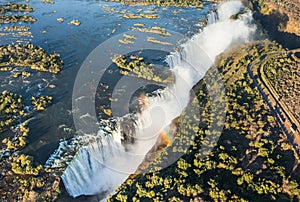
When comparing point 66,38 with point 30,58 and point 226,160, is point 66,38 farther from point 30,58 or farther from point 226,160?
point 226,160

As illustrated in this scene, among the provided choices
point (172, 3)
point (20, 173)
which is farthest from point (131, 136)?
point (172, 3)

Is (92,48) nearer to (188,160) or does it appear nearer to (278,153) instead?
(188,160)

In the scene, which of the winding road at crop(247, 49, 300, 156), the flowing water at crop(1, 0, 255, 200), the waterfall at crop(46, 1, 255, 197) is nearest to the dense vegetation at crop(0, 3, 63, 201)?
the flowing water at crop(1, 0, 255, 200)

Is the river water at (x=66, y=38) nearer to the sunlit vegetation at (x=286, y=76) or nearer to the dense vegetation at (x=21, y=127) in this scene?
the dense vegetation at (x=21, y=127)

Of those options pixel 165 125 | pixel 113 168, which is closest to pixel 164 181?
pixel 113 168

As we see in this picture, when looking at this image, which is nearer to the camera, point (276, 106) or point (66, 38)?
point (276, 106)

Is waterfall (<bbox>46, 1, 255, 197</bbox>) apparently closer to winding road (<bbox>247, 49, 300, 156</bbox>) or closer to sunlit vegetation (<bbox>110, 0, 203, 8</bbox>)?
winding road (<bbox>247, 49, 300, 156</bbox>)

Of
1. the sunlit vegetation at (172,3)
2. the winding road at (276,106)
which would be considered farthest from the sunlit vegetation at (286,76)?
the sunlit vegetation at (172,3)
